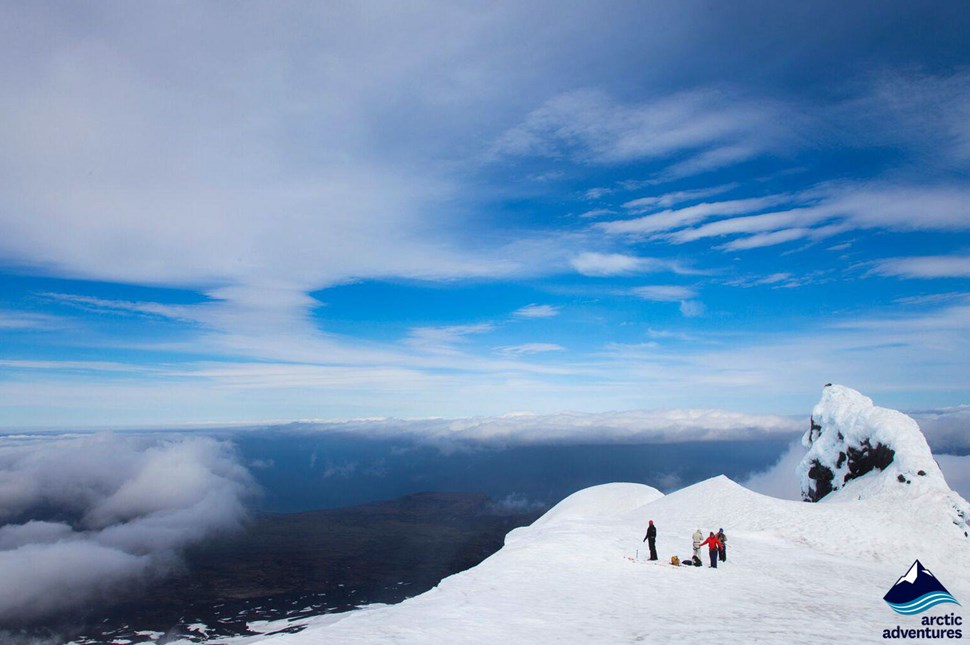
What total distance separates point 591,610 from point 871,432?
194ft

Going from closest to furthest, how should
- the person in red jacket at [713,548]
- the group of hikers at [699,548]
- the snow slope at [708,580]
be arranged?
the snow slope at [708,580] → the person in red jacket at [713,548] → the group of hikers at [699,548]

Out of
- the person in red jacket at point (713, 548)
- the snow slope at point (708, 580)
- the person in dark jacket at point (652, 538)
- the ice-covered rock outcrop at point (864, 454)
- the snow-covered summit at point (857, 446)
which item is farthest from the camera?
the snow-covered summit at point (857, 446)

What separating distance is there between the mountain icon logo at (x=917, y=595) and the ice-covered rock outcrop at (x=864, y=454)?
3313 cm

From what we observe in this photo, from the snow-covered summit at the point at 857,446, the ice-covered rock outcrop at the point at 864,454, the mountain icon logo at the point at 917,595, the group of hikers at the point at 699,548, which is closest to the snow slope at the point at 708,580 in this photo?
the mountain icon logo at the point at 917,595

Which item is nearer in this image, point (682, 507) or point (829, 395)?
point (682, 507)

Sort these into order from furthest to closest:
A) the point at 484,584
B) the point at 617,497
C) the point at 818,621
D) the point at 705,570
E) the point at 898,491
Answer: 1. the point at 617,497
2. the point at 898,491
3. the point at 705,570
4. the point at 484,584
5. the point at 818,621

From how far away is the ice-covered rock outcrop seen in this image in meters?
51.2

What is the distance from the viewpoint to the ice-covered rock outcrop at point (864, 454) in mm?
51156

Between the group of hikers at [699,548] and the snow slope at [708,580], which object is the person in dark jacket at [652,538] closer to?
the group of hikers at [699,548]

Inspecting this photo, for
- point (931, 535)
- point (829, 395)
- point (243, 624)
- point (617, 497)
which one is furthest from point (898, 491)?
point (243, 624)

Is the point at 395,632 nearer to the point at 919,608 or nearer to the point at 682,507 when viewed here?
the point at 919,608

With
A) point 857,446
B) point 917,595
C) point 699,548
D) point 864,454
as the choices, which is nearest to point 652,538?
point 699,548

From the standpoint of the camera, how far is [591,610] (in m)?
19.8

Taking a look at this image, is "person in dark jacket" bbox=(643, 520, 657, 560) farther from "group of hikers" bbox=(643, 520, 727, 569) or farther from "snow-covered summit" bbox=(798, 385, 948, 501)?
"snow-covered summit" bbox=(798, 385, 948, 501)
